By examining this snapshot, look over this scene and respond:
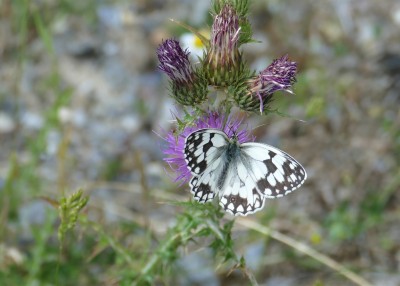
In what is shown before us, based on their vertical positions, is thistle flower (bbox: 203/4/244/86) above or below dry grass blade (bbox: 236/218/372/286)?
above

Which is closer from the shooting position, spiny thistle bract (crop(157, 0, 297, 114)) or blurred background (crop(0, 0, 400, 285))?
spiny thistle bract (crop(157, 0, 297, 114))

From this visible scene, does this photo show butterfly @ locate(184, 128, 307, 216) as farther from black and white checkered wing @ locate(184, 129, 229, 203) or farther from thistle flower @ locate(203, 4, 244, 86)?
thistle flower @ locate(203, 4, 244, 86)

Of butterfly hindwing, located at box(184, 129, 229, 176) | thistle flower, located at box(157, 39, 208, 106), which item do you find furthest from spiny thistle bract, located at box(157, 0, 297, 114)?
butterfly hindwing, located at box(184, 129, 229, 176)

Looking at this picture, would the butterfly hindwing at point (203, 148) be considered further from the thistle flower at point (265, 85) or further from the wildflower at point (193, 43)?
the wildflower at point (193, 43)

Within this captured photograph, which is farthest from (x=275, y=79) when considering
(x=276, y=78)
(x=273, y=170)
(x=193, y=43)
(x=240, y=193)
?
(x=193, y=43)

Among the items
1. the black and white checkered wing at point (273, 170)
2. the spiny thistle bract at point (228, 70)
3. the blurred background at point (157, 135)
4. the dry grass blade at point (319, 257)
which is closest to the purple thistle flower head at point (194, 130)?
the spiny thistle bract at point (228, 70)

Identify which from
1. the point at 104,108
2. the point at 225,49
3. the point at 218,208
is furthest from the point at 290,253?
the point at 104,108

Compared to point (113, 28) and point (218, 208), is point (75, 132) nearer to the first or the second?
point (113, 28)
